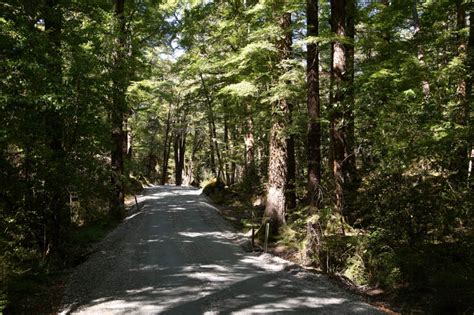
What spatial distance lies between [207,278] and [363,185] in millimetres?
5425

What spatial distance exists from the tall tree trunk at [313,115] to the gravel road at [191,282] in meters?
2.51

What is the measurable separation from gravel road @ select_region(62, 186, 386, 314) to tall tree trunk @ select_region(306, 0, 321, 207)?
8.22 ft

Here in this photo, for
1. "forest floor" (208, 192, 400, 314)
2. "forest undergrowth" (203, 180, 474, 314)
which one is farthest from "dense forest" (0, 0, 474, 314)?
"forest floor" (208, 192, 400, 314)

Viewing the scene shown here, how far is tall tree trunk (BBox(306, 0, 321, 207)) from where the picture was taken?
1095 cm

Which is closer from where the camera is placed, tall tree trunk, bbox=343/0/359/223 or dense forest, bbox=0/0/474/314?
dense forest, bbox=0/0/474/314

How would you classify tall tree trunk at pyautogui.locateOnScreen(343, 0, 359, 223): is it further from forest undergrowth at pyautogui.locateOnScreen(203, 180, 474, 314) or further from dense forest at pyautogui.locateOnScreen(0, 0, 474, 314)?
forest undergrowth at pyautogui.locateOnScreen(203, 180, 474, 314)

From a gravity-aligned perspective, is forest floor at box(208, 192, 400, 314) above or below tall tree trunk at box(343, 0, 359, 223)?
below

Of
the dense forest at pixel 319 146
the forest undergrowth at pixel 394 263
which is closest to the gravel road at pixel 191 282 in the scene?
the forest undergrowth at pixel 394 263

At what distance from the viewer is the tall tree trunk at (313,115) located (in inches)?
431

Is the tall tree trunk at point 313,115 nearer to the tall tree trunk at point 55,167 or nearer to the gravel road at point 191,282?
the gravel road at point 191,282

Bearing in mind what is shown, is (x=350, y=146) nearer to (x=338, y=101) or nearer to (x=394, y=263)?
(x=338, y=101)

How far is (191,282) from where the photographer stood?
859 centimetres

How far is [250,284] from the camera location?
858 centimetres

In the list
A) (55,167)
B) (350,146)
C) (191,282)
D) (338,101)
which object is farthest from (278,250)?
(55,167)
